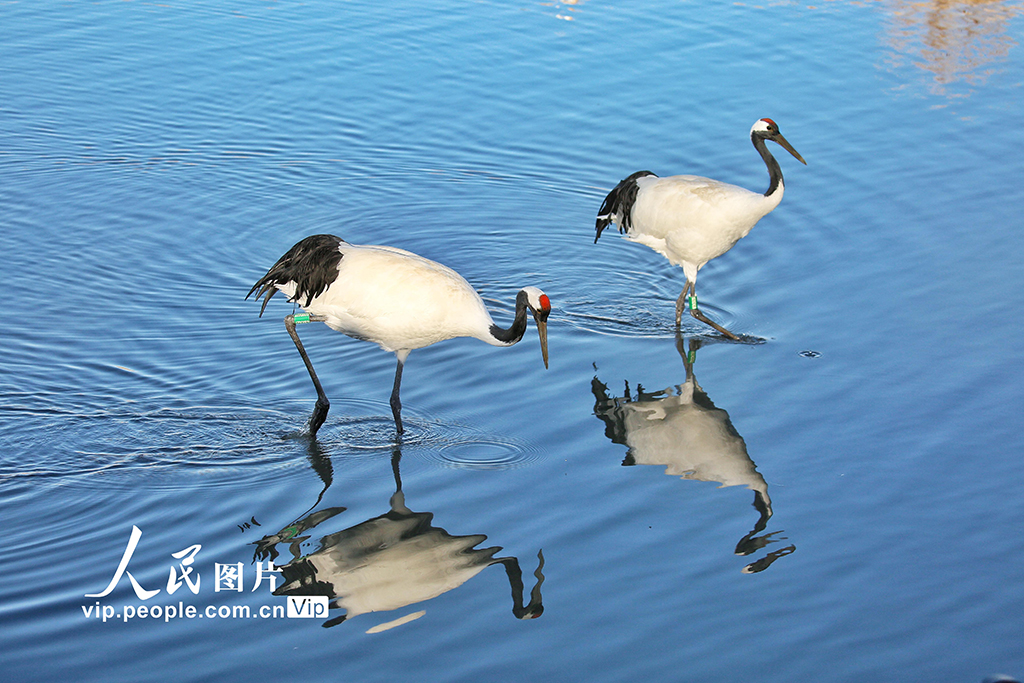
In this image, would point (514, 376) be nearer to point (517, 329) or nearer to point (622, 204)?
point (517, 329)

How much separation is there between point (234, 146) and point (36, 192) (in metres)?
2.15

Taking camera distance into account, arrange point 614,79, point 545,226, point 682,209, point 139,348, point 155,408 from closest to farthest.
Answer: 1. point 155,408
2. point 139,348
3. point 682,209
4. point 545,226
5. point 614,79

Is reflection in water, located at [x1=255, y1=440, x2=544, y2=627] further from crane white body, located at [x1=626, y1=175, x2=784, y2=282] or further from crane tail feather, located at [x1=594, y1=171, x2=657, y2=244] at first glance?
crane tail feather, located at [x1=594, y1=171, x2=657, y2=244]

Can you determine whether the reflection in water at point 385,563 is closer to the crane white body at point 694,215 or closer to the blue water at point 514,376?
the blue water at point 514,376

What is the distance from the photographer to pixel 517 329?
7.43m

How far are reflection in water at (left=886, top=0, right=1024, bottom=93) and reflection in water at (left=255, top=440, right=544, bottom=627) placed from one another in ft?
35.7

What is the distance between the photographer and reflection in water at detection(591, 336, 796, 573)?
7.11m

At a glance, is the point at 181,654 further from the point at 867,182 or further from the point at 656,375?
the point at 867,182

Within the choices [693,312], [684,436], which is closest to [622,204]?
[693,312]

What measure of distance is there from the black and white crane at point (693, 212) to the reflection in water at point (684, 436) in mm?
1129

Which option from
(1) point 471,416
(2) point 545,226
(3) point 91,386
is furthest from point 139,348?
(2) point 545,226

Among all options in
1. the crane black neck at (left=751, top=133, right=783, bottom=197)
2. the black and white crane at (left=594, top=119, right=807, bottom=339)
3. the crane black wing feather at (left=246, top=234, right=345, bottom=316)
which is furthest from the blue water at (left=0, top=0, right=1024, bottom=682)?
the crane black neck at (left=751, top=133, right=783, bottom=197)

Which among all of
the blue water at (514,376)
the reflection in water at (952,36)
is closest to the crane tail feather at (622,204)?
the blue water at (514,376)

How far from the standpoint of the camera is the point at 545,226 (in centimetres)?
1104
